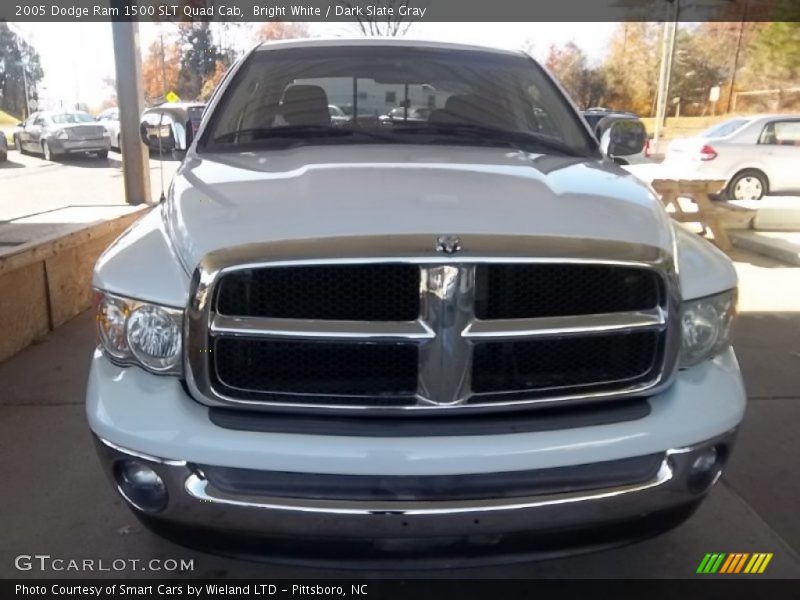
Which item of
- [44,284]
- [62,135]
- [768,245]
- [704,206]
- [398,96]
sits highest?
[398,96]

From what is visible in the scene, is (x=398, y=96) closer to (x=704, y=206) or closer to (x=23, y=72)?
(x=704, y=206)

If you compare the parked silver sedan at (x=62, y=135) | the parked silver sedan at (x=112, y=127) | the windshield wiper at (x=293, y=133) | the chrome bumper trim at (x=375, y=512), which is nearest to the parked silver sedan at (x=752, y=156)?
the windshield wiper at (x=293, y=133)

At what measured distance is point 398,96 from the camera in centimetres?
376

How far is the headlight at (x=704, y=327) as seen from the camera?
91.5 inches

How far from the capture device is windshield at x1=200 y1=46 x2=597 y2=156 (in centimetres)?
346

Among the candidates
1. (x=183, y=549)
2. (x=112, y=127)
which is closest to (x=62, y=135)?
(x=112, y=127)

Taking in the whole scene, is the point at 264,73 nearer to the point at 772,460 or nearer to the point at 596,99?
the point at 772,460

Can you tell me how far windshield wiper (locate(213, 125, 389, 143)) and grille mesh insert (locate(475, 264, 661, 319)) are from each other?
1.35 meters

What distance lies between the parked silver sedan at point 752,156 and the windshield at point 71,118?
18.3 m

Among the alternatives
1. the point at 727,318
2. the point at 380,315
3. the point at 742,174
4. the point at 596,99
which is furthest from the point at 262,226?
the point at 596,99

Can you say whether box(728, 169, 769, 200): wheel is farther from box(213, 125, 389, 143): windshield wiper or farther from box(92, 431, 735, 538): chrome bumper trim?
box(92, 431, 735, 538): chrome bumper trim

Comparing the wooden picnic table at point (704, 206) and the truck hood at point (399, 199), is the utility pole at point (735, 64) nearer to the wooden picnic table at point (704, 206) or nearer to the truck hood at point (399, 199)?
the wooden picnic table at point (704, 206)

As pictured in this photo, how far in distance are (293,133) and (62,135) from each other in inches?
838

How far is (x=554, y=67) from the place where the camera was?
4909cm
